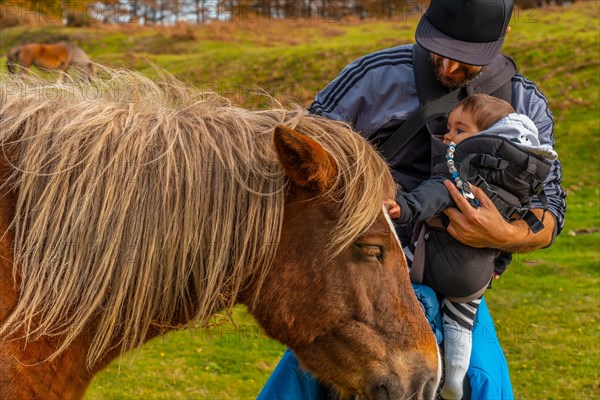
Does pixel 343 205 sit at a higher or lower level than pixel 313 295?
higher

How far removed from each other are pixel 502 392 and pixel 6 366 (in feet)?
7.89

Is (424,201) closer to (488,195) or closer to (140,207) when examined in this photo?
(488,195)

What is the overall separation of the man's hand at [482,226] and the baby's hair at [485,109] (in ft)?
1.08

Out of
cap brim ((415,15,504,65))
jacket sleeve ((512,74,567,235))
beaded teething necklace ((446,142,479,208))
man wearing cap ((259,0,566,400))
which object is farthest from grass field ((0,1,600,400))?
jacket sleeve ((512,74,567,235))

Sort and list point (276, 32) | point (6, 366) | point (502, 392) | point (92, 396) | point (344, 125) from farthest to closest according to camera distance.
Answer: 1. point (276, 32)
2. point (92, 396)
3. point (502, 392)
4. point (344, 125)
5. point (6, 366)

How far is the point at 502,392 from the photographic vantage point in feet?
11.4

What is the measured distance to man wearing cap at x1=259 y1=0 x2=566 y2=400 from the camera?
316 centimetres

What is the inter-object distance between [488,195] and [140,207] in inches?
64.9

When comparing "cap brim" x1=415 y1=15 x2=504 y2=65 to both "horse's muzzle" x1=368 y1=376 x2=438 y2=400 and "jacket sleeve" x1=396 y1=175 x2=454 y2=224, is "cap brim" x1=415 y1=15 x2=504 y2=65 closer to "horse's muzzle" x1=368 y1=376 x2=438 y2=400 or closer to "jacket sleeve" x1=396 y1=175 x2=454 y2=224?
Result: "jacket sleeve" x1=396 y1=175 x2=454 y2=224

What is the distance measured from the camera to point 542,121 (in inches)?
138

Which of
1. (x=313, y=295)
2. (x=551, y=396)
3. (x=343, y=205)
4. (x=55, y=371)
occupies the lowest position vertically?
(x=551, y=396)

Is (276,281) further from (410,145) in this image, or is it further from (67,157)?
(410,145)

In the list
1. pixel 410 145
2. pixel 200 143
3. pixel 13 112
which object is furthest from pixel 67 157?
pixel 410 145

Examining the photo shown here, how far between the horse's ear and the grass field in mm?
779
